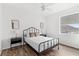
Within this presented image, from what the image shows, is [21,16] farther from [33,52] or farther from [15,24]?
[33,52]

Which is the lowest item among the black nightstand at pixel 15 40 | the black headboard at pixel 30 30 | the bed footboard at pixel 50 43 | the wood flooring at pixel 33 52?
the wood flooring at pixel 33 52

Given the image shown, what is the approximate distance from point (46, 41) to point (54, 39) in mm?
185

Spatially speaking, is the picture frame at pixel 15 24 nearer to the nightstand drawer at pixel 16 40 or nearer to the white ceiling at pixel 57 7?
the nightstand drawer at pixel 16 40

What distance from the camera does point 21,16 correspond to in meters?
1.61

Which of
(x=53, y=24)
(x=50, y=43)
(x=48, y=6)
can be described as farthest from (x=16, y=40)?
(x=48, y=6)

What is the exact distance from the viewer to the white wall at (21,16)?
4.93 feet

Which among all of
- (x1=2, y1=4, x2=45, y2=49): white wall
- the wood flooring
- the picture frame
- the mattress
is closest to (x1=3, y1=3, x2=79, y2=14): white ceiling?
(x1=2, y1=4, x2=45, y2=49): white wall

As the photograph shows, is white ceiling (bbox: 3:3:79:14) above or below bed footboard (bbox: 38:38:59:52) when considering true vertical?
above

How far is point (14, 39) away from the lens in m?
1.58

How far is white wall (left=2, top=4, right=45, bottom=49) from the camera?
1504 millimetres

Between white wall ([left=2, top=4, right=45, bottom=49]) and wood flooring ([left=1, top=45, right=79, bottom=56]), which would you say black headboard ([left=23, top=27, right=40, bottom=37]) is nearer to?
white wall ([left=2, top=4, right=45, bottom=49])

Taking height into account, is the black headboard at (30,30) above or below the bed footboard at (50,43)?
above

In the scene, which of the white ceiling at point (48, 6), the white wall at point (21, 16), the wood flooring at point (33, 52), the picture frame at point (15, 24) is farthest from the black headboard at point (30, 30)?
the white ceiling at point (48, 6)

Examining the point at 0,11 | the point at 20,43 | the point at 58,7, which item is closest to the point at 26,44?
the point at 20,43
